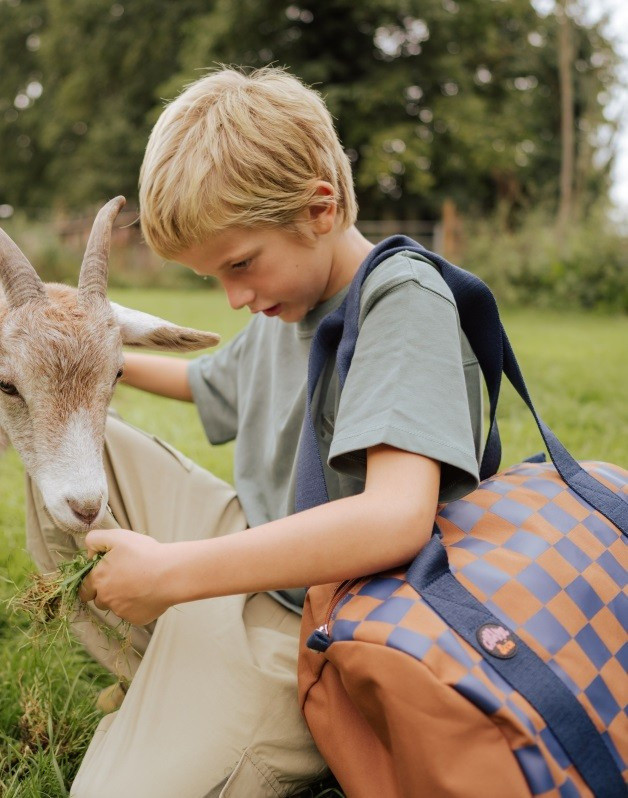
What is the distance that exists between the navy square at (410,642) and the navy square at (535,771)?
225 mm

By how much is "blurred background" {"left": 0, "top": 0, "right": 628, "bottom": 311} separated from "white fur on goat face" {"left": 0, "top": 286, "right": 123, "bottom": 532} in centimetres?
1276

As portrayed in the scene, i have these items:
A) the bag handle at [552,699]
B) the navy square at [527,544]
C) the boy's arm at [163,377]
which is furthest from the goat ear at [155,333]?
the bag handle at [552,699]

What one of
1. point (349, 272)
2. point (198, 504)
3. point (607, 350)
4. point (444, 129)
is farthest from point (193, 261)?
point (444, 129)

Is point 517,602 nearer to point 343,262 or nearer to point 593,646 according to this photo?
point 593,646

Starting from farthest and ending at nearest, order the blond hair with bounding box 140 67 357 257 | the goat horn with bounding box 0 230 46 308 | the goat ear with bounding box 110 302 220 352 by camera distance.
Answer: the goat ear with bounding box 110 302 220 352
the goat horn with bounding box 0 230 46 308
the blond hair with bounding box 140 67 357 257

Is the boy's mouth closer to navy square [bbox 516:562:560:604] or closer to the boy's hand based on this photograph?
the boy's hand

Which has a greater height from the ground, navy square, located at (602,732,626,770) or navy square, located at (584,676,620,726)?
navy square, located at (584,676,620,726)

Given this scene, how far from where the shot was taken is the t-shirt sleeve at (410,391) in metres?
1.62

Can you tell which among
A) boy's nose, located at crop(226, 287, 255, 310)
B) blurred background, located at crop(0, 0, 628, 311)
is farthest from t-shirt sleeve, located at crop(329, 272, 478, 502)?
blurred background, located at crop(0, 0, 628, 311)

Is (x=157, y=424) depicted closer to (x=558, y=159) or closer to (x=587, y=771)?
(x=587, y=771)

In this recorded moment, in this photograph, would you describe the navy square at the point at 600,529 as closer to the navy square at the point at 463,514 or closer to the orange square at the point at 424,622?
the navy square at the point at 463,514

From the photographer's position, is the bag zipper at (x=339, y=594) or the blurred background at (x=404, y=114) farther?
the blurred background at (x=404, y=114)

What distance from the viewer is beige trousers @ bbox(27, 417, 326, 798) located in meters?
1.83

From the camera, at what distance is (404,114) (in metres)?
22.7
